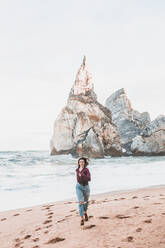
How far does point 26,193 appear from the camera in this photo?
12.5 m

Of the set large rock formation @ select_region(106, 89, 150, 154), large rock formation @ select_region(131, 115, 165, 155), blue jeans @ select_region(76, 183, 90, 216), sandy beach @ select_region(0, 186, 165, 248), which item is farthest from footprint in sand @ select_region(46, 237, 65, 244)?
large rock formation @ select_region(106, 89, 150, 154)

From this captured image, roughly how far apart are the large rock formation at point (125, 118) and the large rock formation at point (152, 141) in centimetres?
1376

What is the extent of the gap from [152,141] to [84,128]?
14885mm

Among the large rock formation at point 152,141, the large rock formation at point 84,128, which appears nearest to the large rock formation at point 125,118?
the large rock formation at point 152,141

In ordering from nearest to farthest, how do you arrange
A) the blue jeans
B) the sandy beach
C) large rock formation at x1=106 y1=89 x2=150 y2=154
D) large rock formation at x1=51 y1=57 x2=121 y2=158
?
the sandy beach < the blue jeans < large rock formation at x1=51 y1=57 x2=121 y2=158 < large rock formation at x1=106 y1=89 x2=150 y2=154

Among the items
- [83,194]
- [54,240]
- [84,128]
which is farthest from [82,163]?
[84,128]

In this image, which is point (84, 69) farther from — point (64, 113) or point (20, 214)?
point (20, 214)

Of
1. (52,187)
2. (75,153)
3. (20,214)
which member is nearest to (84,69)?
(75,153)

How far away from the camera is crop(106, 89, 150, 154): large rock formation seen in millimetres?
64644

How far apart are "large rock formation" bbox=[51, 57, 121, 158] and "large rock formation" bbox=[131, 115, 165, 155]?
4.38 meters

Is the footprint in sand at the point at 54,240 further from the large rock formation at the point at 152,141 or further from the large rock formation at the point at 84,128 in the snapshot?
the large rock formation at the point at 152,141

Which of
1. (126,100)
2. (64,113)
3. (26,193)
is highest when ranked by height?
(126,100)

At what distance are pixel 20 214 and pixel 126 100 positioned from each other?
6321 cm

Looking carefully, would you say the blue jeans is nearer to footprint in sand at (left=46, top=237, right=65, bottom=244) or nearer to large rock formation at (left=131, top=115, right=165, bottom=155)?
footprint in sand at (left=46, top=237, right=65, bottom=244)
